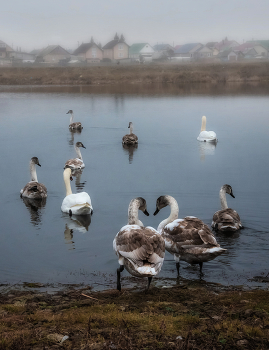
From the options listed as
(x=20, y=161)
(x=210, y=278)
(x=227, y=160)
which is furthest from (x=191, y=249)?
(x=20, y=161)

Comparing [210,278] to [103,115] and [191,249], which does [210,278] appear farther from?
[103,115]

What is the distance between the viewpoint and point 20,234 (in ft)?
42.0

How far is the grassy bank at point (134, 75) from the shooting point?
77.1m

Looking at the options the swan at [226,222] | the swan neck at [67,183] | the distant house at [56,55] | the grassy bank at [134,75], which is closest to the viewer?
the swan at [226,222]

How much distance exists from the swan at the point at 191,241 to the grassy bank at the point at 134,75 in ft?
225

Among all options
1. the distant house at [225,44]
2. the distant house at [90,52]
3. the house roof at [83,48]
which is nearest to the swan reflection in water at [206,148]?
the distant house at [90,52]

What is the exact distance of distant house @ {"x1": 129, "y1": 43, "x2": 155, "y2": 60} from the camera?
534ft

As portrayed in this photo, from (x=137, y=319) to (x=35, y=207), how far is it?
33.0 ft

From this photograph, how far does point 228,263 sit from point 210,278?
3.26 feet

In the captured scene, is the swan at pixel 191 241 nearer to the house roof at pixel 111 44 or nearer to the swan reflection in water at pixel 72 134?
the swan reflection in water at pixel 72 134

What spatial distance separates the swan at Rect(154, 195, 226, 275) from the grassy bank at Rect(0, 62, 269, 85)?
68428 millimetres

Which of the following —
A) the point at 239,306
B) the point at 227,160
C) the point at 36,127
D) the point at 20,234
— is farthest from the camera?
the point at 36,127

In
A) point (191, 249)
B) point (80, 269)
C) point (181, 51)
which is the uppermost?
point (181, 51)

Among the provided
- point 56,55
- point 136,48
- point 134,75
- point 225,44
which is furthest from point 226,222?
point 225,44
